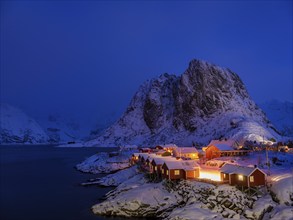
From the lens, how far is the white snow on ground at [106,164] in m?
103

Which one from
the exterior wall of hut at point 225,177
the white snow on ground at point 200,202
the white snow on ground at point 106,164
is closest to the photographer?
the white snow on ground at point 200,202

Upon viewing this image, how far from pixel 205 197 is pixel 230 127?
129947 millimetres

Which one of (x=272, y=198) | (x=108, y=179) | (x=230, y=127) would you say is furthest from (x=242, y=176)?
(x=230, y=127)

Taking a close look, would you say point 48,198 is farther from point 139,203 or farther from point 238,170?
point 238,170

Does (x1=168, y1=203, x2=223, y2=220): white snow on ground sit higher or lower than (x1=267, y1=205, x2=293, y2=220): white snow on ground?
lower

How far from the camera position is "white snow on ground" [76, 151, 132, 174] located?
338 ft

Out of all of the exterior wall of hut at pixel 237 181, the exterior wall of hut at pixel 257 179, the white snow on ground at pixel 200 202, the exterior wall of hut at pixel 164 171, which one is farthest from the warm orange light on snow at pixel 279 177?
the exterior wall of hut at pixel 164 171

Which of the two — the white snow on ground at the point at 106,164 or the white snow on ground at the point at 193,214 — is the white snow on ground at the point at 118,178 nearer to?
the white snow on ground at the point at 106,164

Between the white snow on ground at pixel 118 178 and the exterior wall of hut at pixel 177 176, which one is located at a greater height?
the exterior wall of hut at pixel 177 176

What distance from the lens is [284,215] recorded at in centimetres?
3897

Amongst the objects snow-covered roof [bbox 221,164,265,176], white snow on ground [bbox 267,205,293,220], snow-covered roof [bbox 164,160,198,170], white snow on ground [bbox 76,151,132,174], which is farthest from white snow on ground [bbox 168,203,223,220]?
white snow on ground [bbox 76,151,132,174]

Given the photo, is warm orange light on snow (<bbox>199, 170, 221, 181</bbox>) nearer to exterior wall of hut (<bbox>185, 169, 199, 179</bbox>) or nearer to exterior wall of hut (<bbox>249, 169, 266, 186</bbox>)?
exterior wall of hut (<bbox>185, 169, 199, 179</bbox>)

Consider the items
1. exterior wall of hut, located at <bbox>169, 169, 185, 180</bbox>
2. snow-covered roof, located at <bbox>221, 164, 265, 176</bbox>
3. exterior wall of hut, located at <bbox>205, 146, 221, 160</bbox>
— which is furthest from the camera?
exterior wall of hut, located at <bbox>205, 146, 221, 160</bbox>

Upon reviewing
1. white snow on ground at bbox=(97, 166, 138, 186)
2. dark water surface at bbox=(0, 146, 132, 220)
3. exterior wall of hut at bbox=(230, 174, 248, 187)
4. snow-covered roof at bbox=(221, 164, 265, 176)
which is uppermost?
snow-covered roof at bbox=(221, 164, 265, 176)
